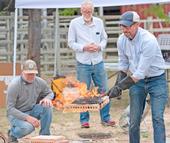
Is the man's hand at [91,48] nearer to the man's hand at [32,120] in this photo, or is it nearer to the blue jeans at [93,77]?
the blue jeans at [93,77]

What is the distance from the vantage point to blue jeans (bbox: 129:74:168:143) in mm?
6637

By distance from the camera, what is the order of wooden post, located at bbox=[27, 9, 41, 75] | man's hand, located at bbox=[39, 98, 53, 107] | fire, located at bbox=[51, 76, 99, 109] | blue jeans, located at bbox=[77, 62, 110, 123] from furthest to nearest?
wooden post, located at bbox=[27, 9, 41, 75]
blue jeans, located at bbox=[77, 62, 110, 123]
fire, located at bbox=[51, 76, 99, 109]
man's hand, located at bbox=[39, 98, 53, 107]

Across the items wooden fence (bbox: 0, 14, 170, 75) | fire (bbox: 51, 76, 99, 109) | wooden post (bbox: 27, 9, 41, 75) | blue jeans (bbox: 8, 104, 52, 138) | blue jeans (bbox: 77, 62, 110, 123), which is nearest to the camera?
blue jeans (bbox: 8, 104, 52, 138)

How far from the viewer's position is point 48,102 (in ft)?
23.8

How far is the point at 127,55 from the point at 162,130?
88 centimetres

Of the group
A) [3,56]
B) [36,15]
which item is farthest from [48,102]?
[3,56]

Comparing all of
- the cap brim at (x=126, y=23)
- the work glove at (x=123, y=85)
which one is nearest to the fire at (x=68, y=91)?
the work glove at (x=123, y=85)

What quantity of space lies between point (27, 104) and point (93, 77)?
1874 mm

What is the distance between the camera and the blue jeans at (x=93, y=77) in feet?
28.8

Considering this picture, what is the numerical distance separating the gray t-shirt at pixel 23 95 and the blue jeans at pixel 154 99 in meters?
1.09

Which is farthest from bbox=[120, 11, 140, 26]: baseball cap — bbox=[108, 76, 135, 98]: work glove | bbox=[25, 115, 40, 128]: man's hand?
bbox=[25, 115, 40, 128]: man's hand

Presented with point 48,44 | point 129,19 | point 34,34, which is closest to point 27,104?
point 129,19

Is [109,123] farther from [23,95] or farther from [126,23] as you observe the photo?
[126,23]

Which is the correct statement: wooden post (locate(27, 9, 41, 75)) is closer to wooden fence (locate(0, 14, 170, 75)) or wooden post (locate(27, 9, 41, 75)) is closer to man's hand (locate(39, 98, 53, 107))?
wooden fence (locate(0, 14, 170, 75))
